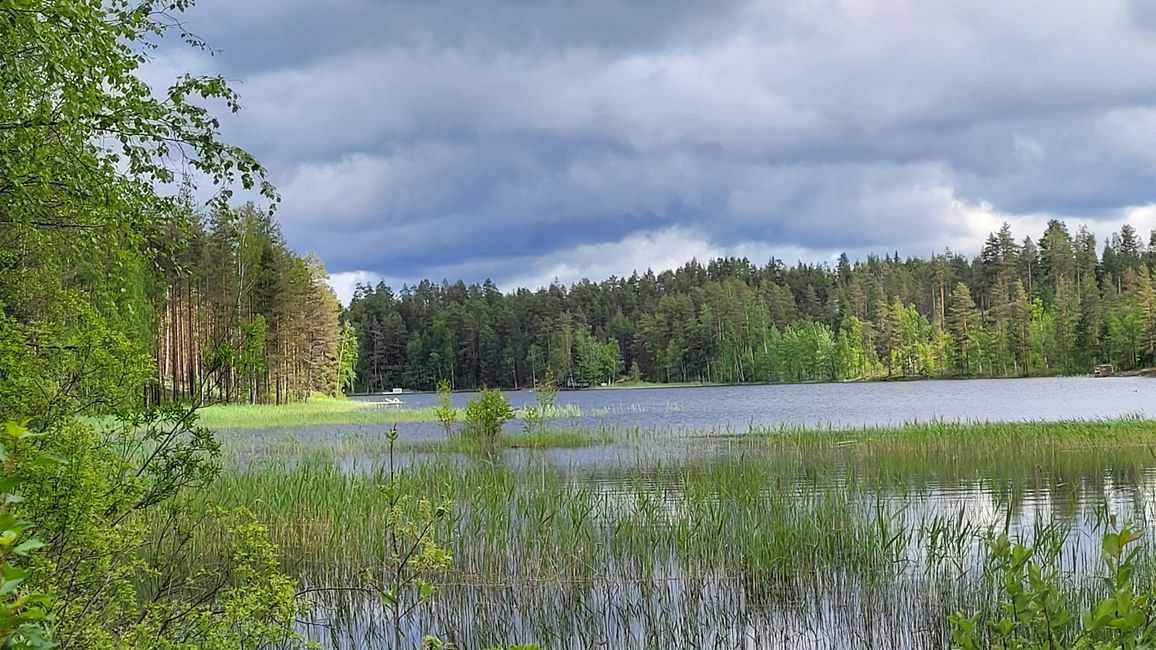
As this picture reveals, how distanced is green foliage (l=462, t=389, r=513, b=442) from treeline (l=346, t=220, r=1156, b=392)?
221 feet

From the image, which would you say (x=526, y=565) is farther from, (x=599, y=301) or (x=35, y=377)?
(x=599, y=301)

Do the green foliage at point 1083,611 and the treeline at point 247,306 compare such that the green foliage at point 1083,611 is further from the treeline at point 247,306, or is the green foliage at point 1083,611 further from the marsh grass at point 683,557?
the treeline at point 247,306

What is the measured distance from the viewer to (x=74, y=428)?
3748 millimetres

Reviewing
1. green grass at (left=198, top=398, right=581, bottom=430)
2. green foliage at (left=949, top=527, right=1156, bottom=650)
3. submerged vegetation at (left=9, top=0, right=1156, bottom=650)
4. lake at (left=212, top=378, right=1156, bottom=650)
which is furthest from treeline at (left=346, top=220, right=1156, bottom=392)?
green foliage at (left=949, top=527, right=1156, bottom=650)

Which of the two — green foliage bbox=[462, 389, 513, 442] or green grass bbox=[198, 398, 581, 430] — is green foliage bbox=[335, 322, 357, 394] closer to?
green grass bbox=[198, 398, 581, 430]

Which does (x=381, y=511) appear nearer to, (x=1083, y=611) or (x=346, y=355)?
(x=1083, y=611)

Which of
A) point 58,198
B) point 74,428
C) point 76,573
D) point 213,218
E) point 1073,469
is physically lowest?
point 1073,469

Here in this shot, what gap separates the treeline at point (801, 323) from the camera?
3152 inches

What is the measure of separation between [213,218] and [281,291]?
725 cm

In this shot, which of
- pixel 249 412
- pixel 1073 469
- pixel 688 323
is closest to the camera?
pixel 1073 469

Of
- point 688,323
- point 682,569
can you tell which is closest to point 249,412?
point 682,569

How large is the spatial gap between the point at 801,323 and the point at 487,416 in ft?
295

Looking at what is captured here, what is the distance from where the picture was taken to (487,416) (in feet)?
79.5

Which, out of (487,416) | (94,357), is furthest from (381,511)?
(487,416)
